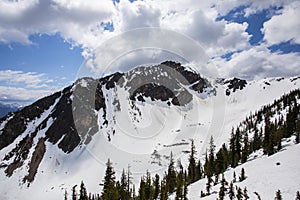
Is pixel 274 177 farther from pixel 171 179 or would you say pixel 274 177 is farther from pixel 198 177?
pixel 198 177

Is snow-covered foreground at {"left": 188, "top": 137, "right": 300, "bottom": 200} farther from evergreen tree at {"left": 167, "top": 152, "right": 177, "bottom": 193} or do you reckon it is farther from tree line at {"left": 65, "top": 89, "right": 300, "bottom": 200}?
evergreen tree at {"left": 167, "top": 152, "right": 177, "bottom": 193}

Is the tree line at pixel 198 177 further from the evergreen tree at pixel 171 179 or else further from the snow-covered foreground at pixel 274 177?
the snow-covered foreground at pixel 274 177

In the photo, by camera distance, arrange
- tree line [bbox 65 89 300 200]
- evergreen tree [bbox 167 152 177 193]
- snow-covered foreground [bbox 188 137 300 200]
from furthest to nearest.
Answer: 1. evergreen tree [bbox 167 152 177 193]
2. tree line [bbox 65 89 300 200]
3. snow-covered foreground [bbox 188 137 300 200]

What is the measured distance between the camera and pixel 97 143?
16975 centimetres

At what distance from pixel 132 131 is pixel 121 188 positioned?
13056cm

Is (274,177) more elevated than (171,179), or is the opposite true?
(171,179)

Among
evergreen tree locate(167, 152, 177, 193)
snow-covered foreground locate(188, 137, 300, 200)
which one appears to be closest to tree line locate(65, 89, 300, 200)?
evergreen tree locate(167, 152, 177, 193)

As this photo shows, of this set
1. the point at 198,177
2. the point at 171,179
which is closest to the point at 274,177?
the point at 171,179

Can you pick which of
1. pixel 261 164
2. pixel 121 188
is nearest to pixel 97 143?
pixel 121 188

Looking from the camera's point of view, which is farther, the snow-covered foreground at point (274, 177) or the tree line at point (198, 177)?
the tree line at point (198, 177)

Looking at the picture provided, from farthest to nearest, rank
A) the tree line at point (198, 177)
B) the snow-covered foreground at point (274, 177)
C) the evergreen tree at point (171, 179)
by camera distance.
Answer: the evergreen tree at point (171, 179), the tree line at point (198, 177), the snow-covered foreground at point (274, 177)

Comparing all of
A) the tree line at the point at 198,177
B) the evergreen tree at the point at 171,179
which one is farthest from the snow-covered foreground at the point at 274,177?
the evergreen tree at the point at 171,179

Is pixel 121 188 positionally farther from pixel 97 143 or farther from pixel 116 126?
pixel 116 126

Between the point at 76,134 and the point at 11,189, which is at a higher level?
the point at 76,134
